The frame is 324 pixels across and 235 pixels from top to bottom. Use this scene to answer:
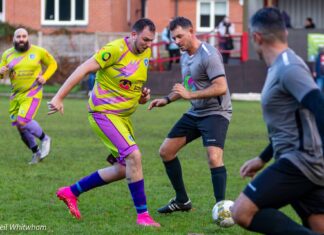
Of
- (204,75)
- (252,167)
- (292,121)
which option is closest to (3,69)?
(204,75)

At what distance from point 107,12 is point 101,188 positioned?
32790 mm

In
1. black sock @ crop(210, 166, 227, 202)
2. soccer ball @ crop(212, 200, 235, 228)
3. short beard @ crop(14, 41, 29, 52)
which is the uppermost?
short beard @ crop(14, 41, 29, 52)

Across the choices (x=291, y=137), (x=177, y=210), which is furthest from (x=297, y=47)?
(x=291, y=137)

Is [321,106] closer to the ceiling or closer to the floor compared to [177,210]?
closer to the ceiling

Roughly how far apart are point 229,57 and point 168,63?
91.0 inches

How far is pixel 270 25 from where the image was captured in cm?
629

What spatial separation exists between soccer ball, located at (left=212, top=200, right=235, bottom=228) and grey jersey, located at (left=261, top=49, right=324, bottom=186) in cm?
242

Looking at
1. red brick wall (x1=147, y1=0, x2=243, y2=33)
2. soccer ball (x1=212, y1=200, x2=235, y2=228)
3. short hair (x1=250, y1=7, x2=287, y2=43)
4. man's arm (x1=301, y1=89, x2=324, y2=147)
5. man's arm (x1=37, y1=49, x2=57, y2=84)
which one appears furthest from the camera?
red brick wall (x1=147, y1=0, x2=243, y2=33)

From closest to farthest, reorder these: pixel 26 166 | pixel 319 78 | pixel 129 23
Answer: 1. pixel 26 166
2. pixel 319 78
3. pixel 129 23

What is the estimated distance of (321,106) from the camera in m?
5.89

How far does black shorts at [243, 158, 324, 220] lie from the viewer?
623 cm

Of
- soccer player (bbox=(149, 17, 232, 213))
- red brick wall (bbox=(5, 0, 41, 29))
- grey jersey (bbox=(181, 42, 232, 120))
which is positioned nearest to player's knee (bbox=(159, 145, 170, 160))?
soccer player (bbox=(149, 17, 232, 213))

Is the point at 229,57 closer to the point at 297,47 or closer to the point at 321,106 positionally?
the point at 297,47

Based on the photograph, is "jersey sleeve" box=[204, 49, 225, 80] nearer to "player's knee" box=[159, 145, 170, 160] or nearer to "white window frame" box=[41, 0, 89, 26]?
"player's knee" box=[159, 145, 170, 160]
